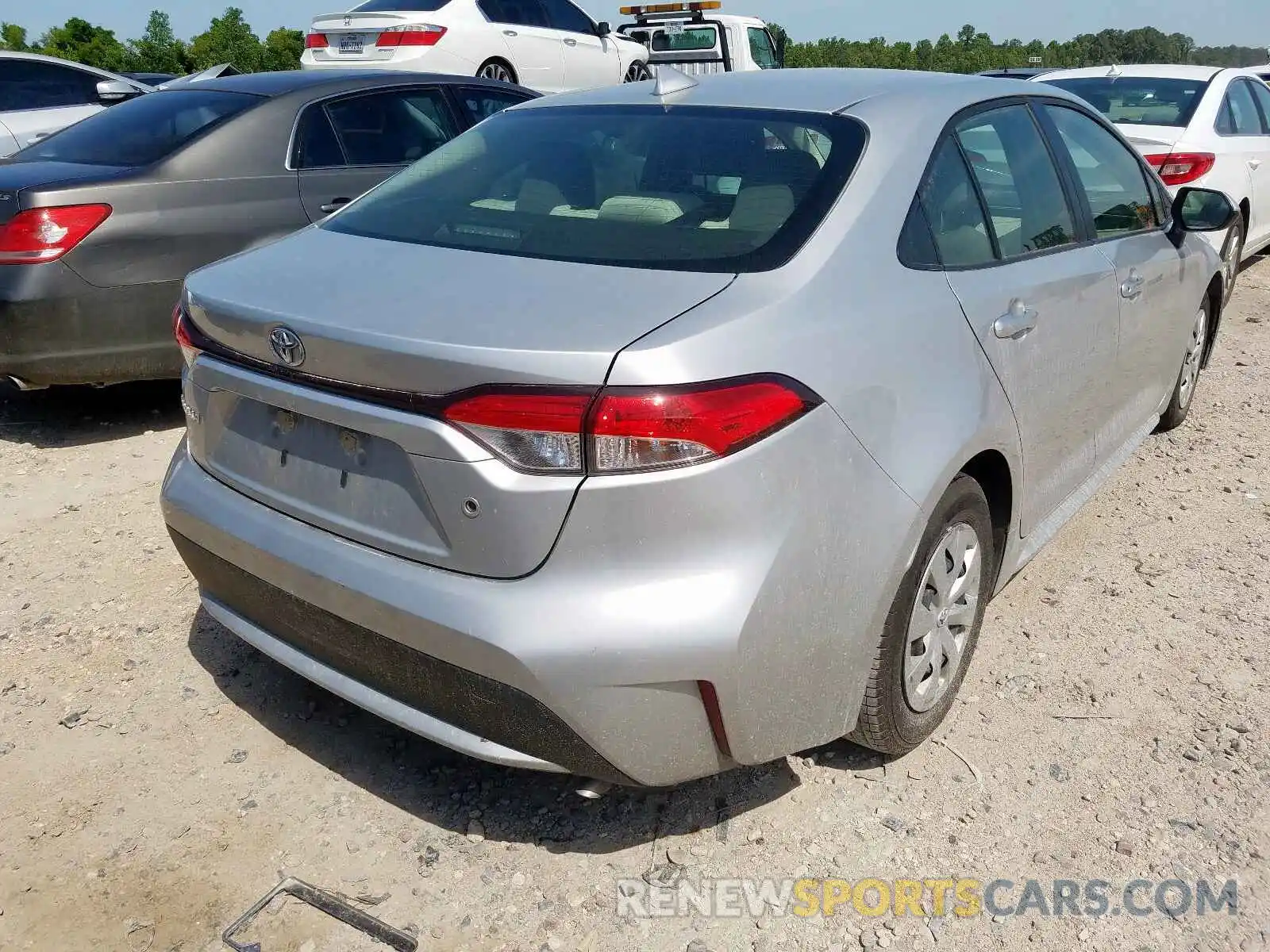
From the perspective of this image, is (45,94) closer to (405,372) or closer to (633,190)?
(633,190)

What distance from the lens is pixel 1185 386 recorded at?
16.4 ft

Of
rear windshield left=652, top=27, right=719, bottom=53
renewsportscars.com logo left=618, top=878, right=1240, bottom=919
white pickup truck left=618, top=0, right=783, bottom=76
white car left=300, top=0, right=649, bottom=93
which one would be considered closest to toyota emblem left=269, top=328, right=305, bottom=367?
renewsportscars.com logo left=618, top=878, right=1240, bottom=919

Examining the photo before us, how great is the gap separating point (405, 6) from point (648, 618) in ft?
34.8

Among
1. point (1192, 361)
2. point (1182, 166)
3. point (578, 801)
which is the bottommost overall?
point (578, 801)

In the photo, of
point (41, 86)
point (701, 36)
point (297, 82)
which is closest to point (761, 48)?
point (701, 36)

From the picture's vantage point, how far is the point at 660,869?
2445mm

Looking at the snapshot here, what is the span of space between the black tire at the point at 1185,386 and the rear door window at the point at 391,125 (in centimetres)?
366

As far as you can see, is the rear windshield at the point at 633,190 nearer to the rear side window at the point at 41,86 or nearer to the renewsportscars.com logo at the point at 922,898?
the renewsportscars.com logo at the point at 922,898

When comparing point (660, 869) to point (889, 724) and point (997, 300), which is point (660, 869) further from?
point (997, 300)

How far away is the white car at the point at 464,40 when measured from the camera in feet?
35.3

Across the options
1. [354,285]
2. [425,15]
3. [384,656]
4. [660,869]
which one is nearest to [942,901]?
[660,869]

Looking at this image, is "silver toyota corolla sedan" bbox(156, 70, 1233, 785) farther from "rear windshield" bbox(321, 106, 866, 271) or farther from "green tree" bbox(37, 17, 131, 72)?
"green tree" bbox(37, 17, 131, 72)

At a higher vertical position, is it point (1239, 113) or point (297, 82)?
point (297, 82)

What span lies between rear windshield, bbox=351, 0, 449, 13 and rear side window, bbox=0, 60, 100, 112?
9.36 ft
